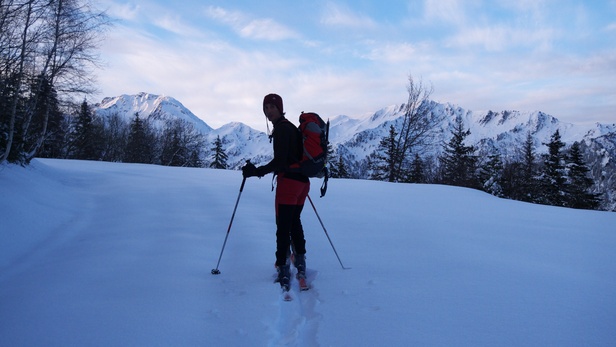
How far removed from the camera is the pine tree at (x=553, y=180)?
1236 inches

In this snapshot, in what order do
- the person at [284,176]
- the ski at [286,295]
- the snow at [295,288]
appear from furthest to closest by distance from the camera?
the person at [284,176]
the ski at [286,295]
the snow at [295,288]

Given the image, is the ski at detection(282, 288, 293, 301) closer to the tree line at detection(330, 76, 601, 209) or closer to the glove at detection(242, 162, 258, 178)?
the glove at detection(242, 162, 258, 178)

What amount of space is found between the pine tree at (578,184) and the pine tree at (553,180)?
28.0 inches

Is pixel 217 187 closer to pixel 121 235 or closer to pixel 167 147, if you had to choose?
pixel 121 235

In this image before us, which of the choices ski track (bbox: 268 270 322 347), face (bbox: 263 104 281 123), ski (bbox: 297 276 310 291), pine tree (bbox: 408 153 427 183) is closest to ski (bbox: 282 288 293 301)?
ski track (bbox: 268 270 322 347)

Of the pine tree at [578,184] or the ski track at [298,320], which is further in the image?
the pine tree at [578,184]

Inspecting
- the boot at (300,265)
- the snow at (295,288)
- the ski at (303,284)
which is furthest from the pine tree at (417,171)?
the ski at (303,284)

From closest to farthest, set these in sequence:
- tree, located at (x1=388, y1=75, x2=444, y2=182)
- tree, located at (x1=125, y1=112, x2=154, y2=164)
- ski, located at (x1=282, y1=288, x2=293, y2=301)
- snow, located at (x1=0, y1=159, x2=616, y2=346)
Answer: snow, located at (x1=0, y1=159, x2=616, y2=346) < ski, located at (x1=282, y1=288, x2=293, y2=301) < tree, located at (x1=388, y1=75, x2=444, y2=182) < tree, located at (x1=125, y1=112, x2=154, y2=164)

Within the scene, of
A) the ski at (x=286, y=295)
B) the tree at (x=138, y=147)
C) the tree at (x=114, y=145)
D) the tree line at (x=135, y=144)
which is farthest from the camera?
the tree at (x=114, y=145)

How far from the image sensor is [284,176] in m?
3.76

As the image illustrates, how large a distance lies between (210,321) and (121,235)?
3.47 meters

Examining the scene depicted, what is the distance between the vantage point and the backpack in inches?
146

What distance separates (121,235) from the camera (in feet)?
18.2

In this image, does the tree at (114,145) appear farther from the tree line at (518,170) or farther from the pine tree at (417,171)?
the pine tree at (417,171)
